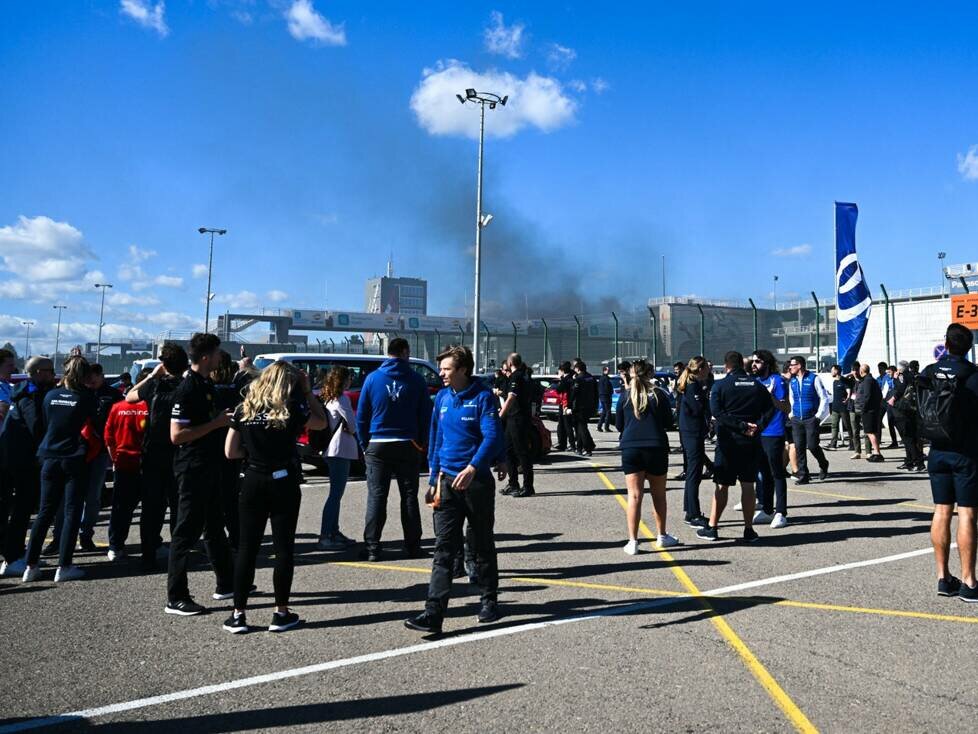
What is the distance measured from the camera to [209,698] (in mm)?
3980

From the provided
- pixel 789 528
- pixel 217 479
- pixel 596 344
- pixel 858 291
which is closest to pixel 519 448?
pixel 789 528

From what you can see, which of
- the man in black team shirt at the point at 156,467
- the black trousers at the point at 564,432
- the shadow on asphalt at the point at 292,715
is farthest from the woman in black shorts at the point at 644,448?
the black trousers at the point at 564,432

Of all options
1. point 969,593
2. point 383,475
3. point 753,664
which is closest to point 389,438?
point 383,475

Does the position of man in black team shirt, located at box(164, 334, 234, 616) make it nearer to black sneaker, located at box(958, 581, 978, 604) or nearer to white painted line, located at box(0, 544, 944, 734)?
white painted line, located at box(0, 544, 944, 734)

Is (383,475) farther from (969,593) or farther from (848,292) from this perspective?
(848,292)

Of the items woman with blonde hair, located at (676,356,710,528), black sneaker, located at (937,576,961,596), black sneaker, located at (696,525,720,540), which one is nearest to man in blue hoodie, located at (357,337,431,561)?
black sneaker, located at (696,525,720,540)

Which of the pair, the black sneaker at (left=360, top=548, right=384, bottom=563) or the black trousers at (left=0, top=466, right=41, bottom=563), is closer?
the black trousers at (left=0, top=466, right=41, bottom=563)

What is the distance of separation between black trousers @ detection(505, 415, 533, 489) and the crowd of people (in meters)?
2.60

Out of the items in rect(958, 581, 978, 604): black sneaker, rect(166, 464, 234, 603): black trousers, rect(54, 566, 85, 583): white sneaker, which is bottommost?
rect(54, 566, 85, 583): white sneaker

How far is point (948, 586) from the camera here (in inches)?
230

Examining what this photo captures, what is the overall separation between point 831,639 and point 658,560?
2326mm

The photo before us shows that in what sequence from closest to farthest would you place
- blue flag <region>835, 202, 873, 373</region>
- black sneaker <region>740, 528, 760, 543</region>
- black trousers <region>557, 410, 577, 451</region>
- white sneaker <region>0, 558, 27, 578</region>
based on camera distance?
white sneaker <region>0, 558, 27, 578</region>, black sneaker <region>740, 528, 760, 543</region>, black trousers <region>557, 410, 577, 451</region>, blue flag <region>835, 202, 873, 373</region>

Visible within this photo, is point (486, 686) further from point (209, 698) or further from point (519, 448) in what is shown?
point (519, 448)

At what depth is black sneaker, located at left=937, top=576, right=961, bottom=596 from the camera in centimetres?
582
